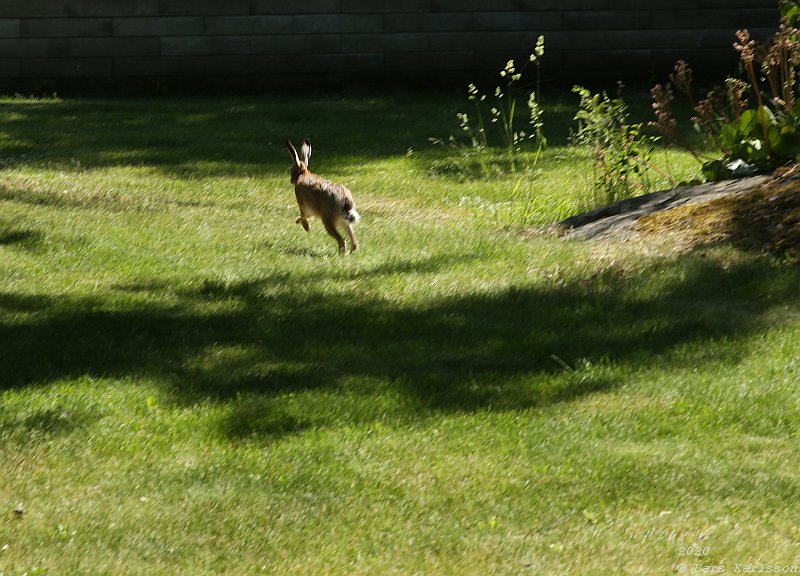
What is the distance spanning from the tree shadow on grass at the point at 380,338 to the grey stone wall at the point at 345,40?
9.75m

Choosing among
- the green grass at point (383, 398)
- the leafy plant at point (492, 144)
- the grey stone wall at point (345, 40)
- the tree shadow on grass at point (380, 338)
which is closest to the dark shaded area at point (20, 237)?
the green grass at point (383, 398)

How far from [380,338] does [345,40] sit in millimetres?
11021

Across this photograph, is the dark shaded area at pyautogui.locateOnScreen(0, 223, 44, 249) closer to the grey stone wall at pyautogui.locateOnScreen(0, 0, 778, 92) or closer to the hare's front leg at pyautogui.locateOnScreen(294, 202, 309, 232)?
the hare's front leg at pyautogui.locateOnScreen(294, 202, 309, 232)

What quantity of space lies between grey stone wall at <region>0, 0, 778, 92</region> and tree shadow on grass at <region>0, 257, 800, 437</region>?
9748 millimetres

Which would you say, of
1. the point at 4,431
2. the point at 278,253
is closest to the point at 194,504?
the point at 4,431

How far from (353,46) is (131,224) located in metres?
8.32

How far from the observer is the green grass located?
506cm

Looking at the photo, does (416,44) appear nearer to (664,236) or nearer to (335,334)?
(664,236)

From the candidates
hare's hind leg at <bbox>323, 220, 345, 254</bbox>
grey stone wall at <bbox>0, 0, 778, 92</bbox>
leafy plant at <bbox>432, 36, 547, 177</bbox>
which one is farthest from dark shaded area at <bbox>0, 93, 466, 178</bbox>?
hare's hind leg at <bbox>323, 220, 345, 254</bbox>

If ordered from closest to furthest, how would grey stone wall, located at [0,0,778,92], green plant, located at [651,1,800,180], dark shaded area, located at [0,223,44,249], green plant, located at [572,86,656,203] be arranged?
dark shaded area, located at [0,223,44,249], green plant, located at [651,1,800,180], green plant, located at [572,86,656,203], grey stone wall, located at [0,0,778,92]

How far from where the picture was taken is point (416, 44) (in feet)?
58.2

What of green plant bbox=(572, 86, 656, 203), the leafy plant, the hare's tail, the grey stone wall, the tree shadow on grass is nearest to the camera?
the tree shadow on grass

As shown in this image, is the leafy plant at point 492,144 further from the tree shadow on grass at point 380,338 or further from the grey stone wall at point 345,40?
the tree shadow on grass at point 380,338

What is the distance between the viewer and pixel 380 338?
7.30 metres
